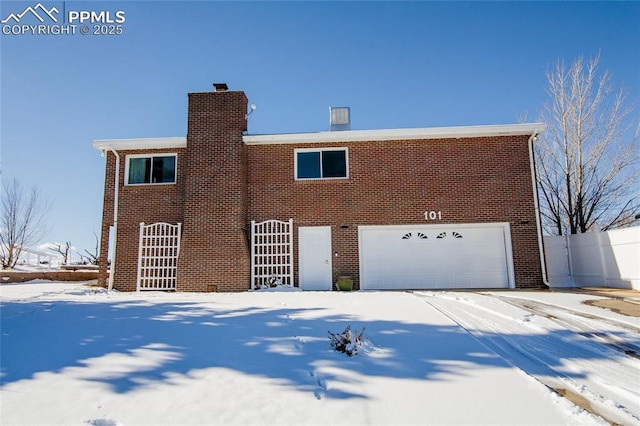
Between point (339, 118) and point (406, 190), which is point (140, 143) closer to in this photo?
point (339, 118)

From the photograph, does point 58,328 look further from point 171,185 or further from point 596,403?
point 171,185

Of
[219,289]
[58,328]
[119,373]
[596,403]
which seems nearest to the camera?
[596,403]

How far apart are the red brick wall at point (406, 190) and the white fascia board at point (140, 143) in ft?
8.37

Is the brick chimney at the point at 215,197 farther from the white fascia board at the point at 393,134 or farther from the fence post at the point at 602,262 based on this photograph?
the fence post at the point at 602,262

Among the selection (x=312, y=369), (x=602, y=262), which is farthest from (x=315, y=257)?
(x=602, y=262)

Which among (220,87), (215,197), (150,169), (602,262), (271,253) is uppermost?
(220,87)

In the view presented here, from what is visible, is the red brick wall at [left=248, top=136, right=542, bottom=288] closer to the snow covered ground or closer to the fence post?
the fence post

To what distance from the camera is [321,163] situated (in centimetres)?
1173

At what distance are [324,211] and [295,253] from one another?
155 centimetres

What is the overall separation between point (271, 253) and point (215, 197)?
2353mm

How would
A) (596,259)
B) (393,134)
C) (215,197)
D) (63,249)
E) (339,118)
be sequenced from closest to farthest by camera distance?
(215,197) → (393,134) → (596,259) → (339,118) → (63,249)

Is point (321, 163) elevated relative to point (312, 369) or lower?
elevated

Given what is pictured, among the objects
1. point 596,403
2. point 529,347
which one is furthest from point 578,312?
point 596,403

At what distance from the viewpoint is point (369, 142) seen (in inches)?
459
